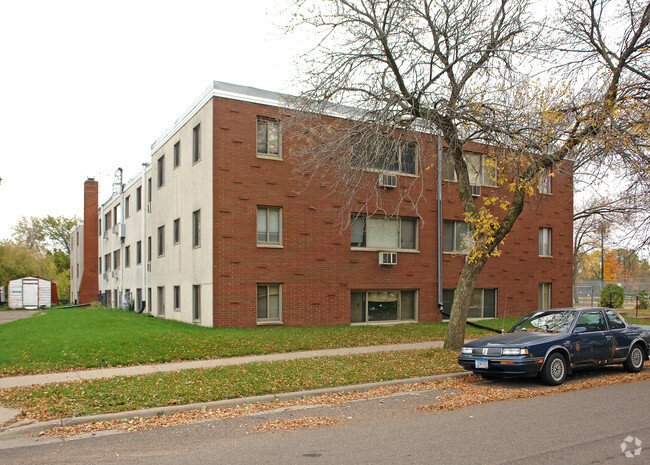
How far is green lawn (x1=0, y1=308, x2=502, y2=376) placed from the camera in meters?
12.0

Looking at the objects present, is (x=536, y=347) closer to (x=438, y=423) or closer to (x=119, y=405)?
(x=438, y=423)

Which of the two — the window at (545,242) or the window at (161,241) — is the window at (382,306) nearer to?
the window at (545,242)

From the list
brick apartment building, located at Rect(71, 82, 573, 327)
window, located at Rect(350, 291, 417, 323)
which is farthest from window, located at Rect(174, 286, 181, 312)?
window, located at Rect(350, 291, 417, 323)

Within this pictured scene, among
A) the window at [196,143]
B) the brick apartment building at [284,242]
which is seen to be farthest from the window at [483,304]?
the window at [196,143]

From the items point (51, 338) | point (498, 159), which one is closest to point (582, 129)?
point (498, 159)

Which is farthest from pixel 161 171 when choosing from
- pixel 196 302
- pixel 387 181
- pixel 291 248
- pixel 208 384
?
pixel 208 384

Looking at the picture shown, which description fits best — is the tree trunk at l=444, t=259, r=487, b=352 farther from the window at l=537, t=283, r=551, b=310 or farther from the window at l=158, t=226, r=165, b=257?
the window at l=158, t=226, r=165, b=257

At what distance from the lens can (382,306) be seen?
21891mm

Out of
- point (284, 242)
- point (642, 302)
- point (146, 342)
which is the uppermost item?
point (284, 242)

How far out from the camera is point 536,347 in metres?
9.80

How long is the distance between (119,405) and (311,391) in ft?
9.89

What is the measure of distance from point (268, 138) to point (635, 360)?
12858 millimetres

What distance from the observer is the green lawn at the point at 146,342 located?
1198cm

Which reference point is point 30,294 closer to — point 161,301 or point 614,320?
point 161,301
